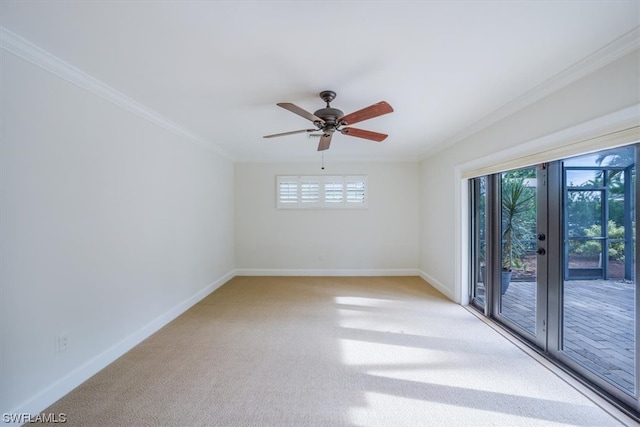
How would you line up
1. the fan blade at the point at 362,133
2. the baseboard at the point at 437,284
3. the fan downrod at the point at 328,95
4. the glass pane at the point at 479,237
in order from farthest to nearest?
the baseboard at the point at 437,284 < the glass pane at the point at 479,237 < the fan blade at the point at 362,133 < the fan downrod at the point at 328,95

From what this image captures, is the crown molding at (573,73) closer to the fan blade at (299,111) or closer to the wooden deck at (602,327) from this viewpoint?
the wooden deck at (602,327)

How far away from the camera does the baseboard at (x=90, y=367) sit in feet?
5.83

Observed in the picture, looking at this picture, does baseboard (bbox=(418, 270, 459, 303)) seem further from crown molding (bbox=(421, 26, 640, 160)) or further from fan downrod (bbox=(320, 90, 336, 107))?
fan downrod (bbox=(320, 90, 336, 107))

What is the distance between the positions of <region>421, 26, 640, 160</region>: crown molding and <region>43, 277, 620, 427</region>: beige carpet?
7.77 feet

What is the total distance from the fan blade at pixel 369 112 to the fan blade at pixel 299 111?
0.23 m

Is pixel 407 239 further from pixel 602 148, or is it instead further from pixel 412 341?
pixel 602 148

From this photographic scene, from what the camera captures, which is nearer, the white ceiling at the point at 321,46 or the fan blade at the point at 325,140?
the white ceiling at the point at 321,46

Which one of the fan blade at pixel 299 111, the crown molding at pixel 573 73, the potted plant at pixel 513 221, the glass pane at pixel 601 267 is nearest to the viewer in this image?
the crown molding at pixel 573 73

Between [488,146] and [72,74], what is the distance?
159 inches

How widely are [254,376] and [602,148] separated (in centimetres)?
314

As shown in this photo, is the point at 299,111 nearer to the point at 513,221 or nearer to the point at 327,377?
the point at 327,377

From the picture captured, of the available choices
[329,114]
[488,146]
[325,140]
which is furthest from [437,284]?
[329,114]

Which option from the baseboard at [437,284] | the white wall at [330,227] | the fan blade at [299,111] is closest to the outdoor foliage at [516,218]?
the baseboard at [437,284]

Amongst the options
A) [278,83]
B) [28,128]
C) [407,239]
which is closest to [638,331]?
[278,83]
